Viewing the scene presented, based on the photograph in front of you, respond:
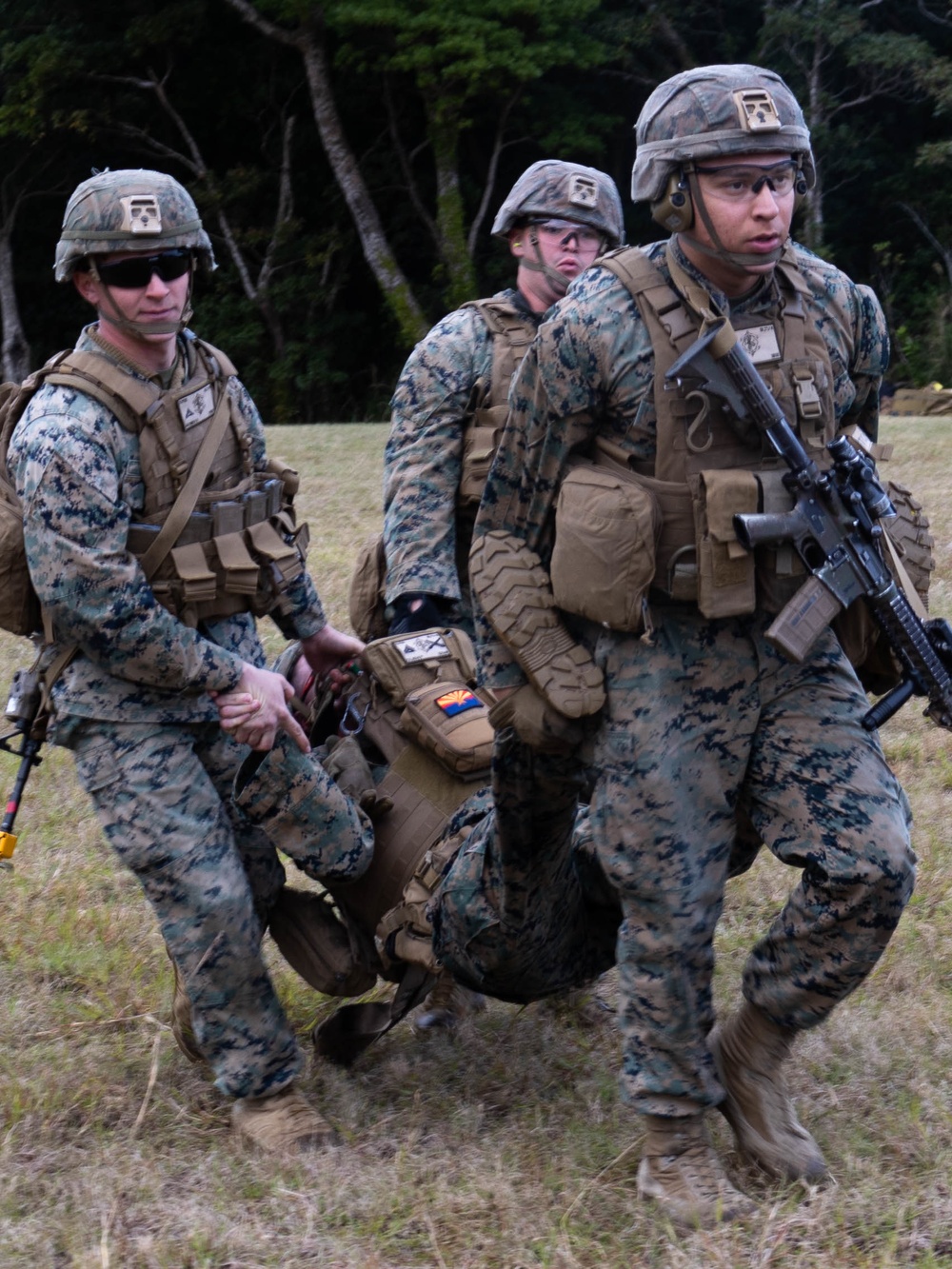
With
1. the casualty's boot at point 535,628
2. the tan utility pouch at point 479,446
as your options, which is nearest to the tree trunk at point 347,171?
the tan utility pouch at point 479,446

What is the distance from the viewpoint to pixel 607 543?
3.45 metres

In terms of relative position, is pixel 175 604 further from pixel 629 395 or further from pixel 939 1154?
pixel 939 1154

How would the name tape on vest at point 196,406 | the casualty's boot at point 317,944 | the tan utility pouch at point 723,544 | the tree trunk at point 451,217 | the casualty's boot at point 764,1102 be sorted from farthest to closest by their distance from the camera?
the tree trunk at point 451,217 → the casualty's boot at point 317,944 → the name tape on vest at point 196,406 → the casualty's boot at point 764,1102 → the tan utility pouch at point 723,544

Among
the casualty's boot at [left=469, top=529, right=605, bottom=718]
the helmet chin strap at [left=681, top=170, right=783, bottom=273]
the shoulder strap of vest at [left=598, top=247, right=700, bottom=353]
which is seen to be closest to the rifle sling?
the casualty's boot at [left=469, top=529, right=605, bottom=718]

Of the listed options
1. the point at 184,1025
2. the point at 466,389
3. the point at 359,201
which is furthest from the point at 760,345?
the point at 359,201

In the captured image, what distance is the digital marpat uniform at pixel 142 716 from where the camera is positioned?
12.7 feet

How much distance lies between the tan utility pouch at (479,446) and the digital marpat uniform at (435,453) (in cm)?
3

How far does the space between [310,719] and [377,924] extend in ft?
2.37

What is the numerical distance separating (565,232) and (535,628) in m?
2.09

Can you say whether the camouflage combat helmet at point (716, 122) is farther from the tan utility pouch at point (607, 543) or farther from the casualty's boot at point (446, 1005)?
the casualty's boot at point (446, 1005)

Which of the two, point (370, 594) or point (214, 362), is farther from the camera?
point (370, 594)

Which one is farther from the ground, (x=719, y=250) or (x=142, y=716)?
(x=719, y=250)

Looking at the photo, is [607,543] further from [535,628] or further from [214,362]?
[214,362]

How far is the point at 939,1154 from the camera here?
3771 millimetres
